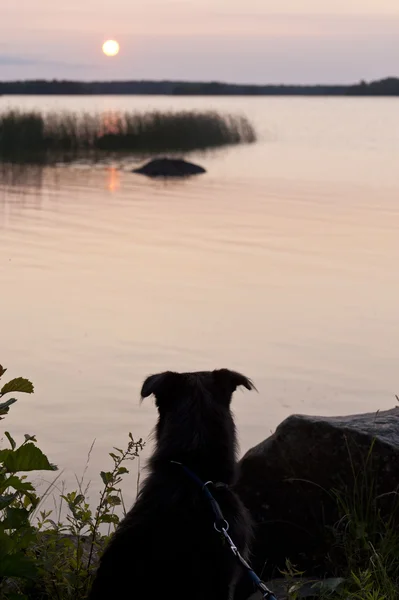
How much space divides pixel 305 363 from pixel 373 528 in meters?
6.48

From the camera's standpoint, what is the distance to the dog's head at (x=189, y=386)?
518 cm

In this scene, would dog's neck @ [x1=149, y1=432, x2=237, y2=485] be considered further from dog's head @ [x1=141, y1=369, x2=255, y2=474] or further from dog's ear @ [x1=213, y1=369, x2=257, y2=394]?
dog's ear @ [x1=213, y1=369, x2=257, y2=394]

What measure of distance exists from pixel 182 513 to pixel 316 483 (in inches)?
95.1

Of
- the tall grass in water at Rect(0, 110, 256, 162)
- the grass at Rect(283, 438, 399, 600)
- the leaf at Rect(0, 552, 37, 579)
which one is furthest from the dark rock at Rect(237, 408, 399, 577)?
the tall grass in water at Rect(0, 110, 256, 162)

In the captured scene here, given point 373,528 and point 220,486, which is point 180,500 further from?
point 373,528

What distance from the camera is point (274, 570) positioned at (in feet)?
23.2

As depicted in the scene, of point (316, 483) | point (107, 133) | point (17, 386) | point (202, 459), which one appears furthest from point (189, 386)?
point (107, 133)

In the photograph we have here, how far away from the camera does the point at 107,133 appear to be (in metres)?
47.9

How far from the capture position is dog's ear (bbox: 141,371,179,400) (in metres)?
5.12

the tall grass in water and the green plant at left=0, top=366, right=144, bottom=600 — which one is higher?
the tall grass in water

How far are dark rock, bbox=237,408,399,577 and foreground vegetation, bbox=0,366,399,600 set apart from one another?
0.04m

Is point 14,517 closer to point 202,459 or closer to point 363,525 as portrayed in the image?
point 202,459

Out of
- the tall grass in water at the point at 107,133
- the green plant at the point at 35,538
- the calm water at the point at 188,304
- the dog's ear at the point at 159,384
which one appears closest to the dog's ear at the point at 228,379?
the dog's ear at the point at 159,384

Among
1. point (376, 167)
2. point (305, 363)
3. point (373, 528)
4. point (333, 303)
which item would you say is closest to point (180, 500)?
point (373, 528)
